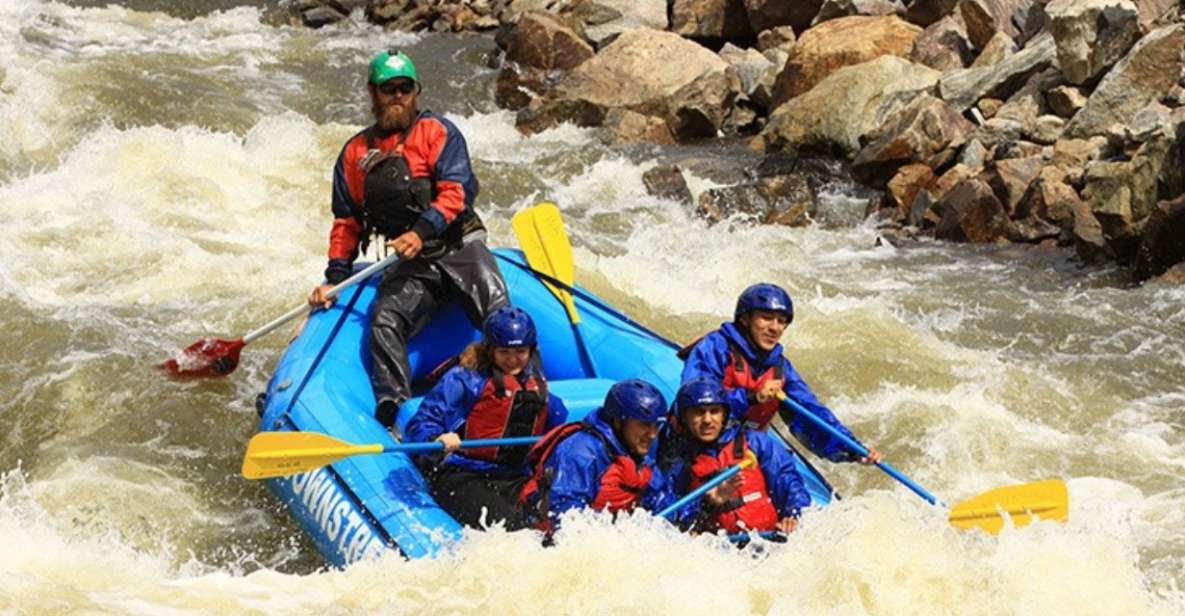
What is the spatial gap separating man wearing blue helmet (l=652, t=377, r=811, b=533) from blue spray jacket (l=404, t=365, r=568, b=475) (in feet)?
2.05

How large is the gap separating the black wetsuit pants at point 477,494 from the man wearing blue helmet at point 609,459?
0.23 meters

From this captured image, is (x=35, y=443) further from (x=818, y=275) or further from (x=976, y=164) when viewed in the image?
(x=976, y=164)

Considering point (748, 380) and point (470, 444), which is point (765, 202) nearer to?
point (748, 380)

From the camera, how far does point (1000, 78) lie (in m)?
11.9

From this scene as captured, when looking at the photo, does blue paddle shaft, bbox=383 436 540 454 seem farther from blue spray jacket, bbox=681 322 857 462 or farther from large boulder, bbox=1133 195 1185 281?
large boulder, bbox=1133 195 1185 281

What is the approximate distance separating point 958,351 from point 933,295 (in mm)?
1081

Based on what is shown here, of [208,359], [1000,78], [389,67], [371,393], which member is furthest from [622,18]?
[371,393]

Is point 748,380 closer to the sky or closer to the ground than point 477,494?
closer to the sky

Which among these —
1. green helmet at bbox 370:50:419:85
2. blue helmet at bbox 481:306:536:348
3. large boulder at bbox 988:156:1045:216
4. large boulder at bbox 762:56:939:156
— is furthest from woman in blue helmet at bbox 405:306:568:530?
large boulder at bbox 762:56:939:156

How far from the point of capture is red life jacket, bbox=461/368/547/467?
541 centimetres

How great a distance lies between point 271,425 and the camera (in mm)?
5957

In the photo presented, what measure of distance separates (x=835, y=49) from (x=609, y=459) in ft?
28.5

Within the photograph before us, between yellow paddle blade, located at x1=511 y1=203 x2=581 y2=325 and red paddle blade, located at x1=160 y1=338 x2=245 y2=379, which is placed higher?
yellow paddle blade, located at x1=511 y1=203 x2=581 y2=325

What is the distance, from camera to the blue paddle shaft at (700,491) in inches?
191
